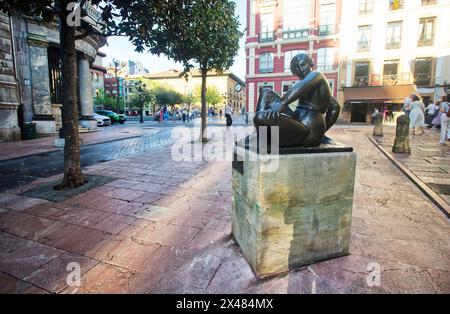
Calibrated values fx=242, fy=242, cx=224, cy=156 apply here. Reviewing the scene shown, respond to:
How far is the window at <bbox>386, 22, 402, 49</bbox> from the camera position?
21.4m

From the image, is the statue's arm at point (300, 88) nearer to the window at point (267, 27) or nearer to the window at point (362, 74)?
the window at point (362, 74)

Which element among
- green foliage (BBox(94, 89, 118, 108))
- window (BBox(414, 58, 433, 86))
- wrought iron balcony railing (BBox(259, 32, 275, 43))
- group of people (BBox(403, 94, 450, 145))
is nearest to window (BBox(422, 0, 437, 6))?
window (BBox(414, 58, 433, 86))

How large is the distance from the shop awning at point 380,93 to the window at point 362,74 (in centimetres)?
53

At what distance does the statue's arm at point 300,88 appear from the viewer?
2.04 meters

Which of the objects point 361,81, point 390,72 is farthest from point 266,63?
point 390,72

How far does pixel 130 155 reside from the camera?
303 inches

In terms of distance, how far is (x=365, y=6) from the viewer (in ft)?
72.6

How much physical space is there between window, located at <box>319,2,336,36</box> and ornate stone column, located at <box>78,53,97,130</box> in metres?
21.9

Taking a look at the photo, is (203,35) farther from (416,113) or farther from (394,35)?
(394,35)

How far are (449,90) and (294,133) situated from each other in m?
25.5

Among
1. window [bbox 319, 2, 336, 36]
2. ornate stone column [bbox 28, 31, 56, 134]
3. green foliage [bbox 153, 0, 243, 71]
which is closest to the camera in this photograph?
green foliage [bbox 153, 0, 243, 71]

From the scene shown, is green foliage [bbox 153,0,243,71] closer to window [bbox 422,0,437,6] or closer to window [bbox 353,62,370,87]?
window [bbox 353,62,370,87]
